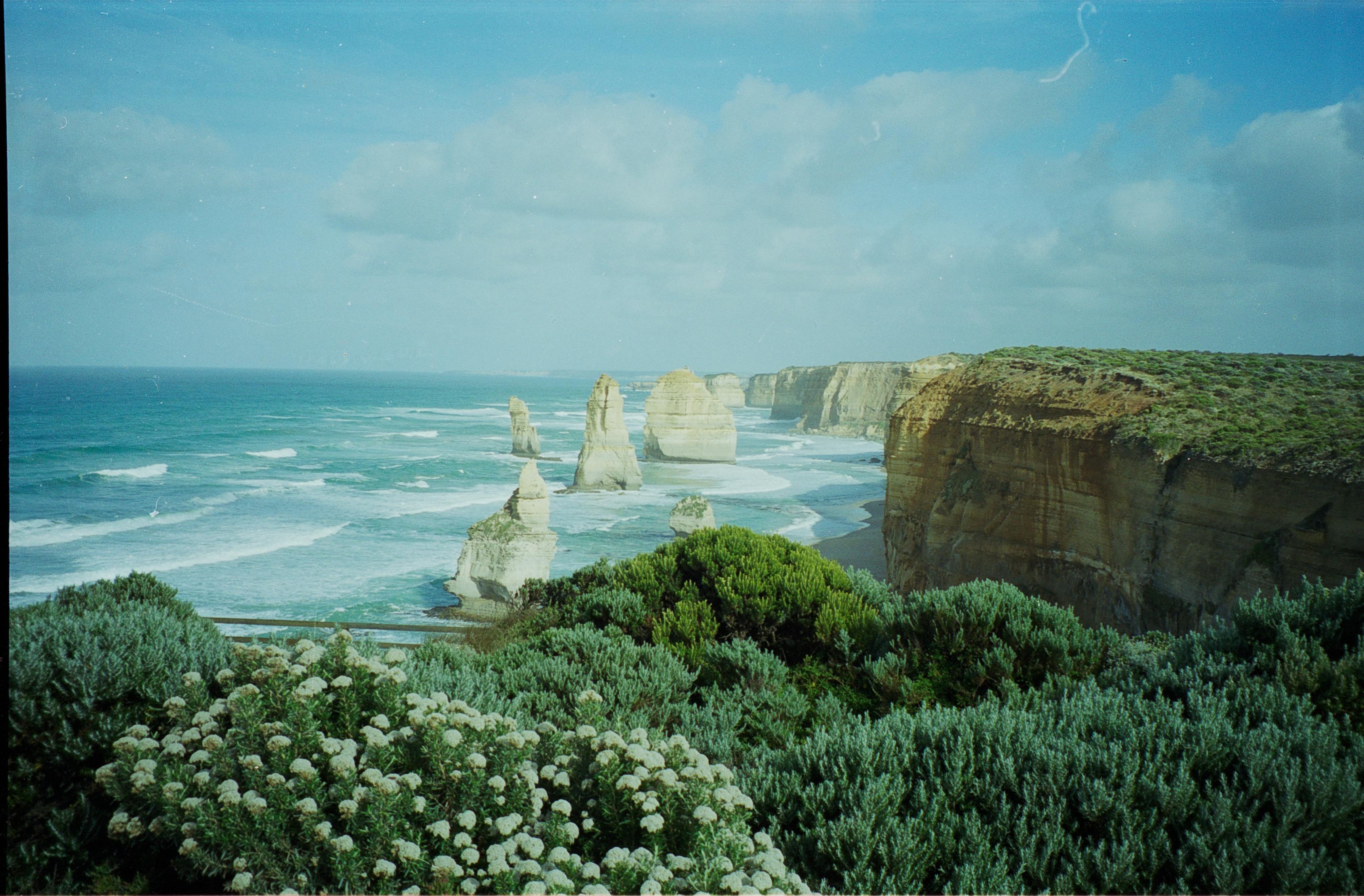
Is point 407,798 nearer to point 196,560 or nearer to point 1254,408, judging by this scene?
point 1254,408

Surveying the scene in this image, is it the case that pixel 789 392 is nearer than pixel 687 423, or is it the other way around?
pixel 687 423

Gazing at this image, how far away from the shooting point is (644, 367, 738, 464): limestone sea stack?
199ft

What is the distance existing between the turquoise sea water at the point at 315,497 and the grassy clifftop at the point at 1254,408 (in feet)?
48.1

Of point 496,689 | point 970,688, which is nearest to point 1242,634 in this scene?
point 970,688

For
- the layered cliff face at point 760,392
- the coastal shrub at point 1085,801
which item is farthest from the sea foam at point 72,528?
the layered cliff face at point 760,392

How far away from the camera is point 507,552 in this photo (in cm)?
2370

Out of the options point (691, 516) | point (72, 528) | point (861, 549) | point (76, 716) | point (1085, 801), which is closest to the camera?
point (1085, 801)

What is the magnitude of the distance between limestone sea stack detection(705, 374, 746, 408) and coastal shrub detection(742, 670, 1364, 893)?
10555 cm

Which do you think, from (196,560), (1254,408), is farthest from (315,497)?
(1254,408)

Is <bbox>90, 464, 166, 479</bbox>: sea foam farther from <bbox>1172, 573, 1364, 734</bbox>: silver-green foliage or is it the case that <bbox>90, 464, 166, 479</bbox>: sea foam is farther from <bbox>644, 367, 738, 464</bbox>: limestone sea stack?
<bbox>1172, 573, 1364, 734</bbox>: silver-green foliage

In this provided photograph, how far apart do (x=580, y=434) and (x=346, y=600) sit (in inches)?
2137

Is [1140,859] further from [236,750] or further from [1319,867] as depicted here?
[236,750]

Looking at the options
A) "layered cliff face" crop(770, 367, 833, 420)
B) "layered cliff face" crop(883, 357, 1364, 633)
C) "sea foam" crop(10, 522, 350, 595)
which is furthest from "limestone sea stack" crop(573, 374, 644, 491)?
"layered cliff face" crop(770, 367, 833, 420)

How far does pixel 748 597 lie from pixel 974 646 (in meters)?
1.88
